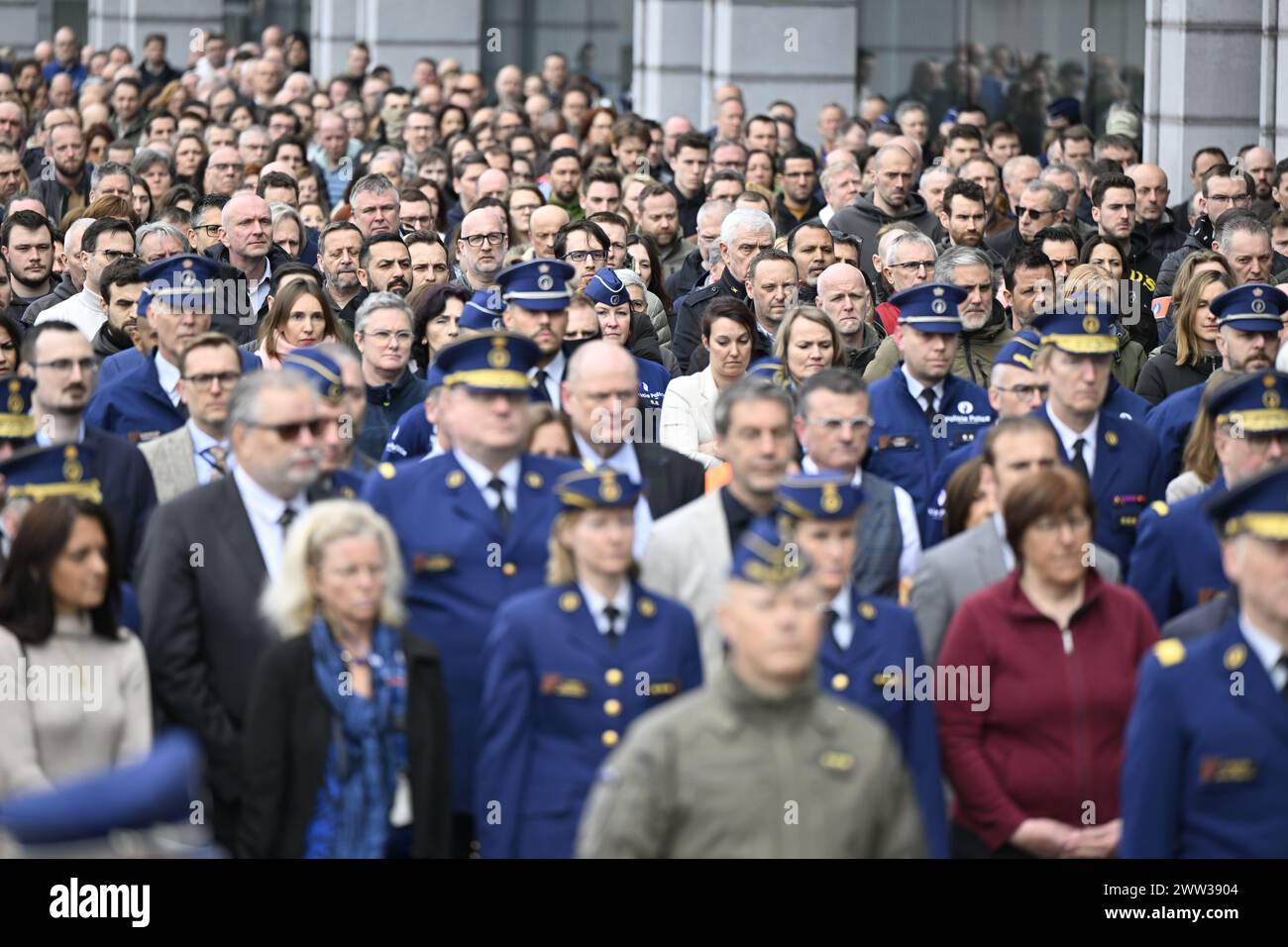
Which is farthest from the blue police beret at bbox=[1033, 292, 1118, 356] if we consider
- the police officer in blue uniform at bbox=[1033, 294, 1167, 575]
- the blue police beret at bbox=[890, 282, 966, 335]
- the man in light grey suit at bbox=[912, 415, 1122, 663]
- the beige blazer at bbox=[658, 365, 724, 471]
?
the beige blazer at bbox=[658, 365, 724, 471]

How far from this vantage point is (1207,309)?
11070mm

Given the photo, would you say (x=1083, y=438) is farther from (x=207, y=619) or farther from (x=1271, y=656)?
(x=207, y=619)

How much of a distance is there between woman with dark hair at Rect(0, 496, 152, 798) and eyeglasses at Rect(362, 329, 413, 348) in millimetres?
3116

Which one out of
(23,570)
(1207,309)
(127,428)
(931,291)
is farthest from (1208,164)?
(23,570)

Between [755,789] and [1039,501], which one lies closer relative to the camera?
[755,789]

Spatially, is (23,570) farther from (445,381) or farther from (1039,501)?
(1039,501)

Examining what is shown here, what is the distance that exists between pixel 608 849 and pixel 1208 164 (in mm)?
12918

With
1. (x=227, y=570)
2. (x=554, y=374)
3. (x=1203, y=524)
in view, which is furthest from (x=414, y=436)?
(x=1203, y=524)

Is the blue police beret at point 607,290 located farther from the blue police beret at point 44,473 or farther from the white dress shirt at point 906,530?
the blue police beret at point 44,473

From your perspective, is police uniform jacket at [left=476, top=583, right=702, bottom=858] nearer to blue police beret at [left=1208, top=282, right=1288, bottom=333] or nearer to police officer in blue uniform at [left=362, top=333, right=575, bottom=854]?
police officer in blue uniform at [left=362, top=333, right=575, bottom=854]

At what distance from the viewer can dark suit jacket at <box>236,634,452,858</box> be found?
661 cm

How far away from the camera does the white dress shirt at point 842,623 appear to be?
6921mm

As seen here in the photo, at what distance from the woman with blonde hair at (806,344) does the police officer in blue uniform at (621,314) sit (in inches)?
36.6

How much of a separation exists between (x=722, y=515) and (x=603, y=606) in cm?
85
